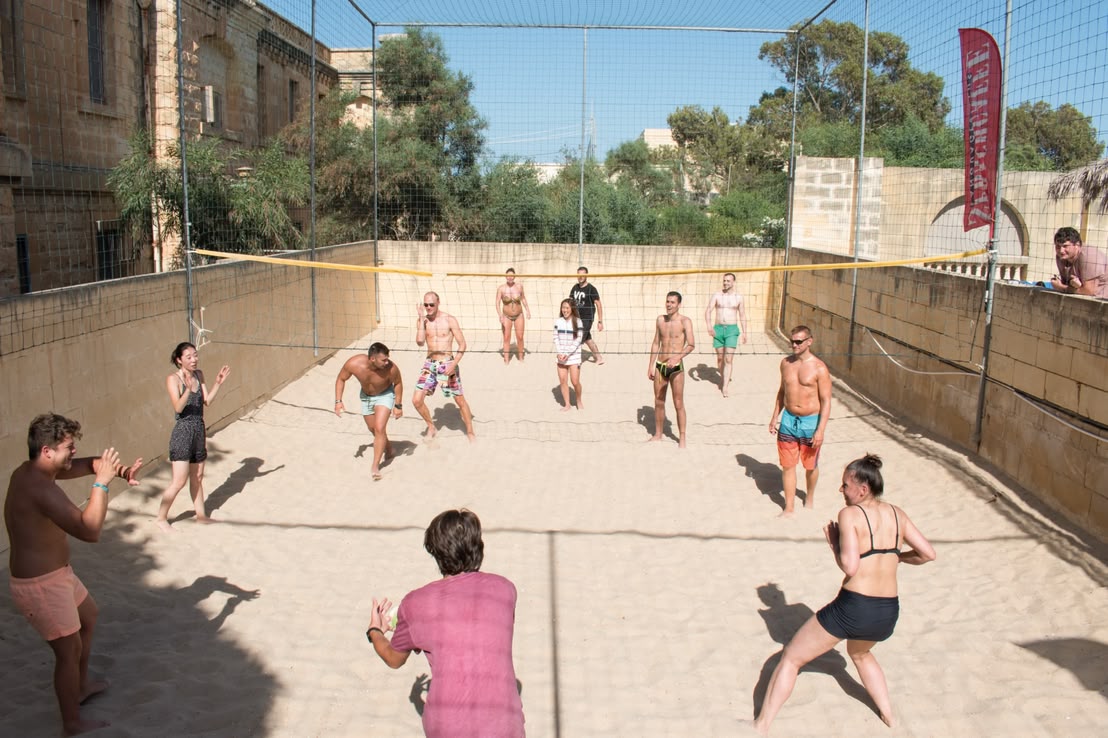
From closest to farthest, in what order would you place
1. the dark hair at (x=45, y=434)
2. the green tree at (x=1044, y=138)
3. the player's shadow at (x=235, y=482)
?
the dark hair at (x=45, y=434) → the player's shadow at (x=235, y=482) → the green tree at (x=1044, y=138)

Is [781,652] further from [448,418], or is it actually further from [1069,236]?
[448,418]

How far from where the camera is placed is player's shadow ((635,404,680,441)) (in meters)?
9.09

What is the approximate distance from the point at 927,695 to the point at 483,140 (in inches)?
540

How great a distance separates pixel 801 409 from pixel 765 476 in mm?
1430

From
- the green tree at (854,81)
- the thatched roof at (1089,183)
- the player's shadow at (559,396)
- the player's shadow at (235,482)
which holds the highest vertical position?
the green tree at (854,81)

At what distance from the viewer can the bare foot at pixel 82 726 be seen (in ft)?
12.0

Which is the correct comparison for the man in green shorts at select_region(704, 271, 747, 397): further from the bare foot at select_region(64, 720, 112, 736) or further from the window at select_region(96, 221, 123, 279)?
the bare foot at select_region(64, 720, 112, 736)

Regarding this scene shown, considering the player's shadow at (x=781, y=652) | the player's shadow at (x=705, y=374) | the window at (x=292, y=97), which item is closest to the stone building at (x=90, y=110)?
the window at (x=292, y=97)

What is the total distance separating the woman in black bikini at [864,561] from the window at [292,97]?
1820cm

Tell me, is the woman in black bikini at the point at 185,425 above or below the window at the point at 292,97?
below

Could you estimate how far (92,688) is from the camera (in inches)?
156

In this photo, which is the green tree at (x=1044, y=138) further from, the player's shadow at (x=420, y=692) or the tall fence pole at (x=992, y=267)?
the player's shadow at (x=420, y=692)

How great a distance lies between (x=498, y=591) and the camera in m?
2.66

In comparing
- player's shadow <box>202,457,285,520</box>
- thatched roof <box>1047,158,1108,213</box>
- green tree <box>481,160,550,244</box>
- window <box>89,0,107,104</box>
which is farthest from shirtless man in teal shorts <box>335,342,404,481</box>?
green tree <box>481,160,550,244</box>
